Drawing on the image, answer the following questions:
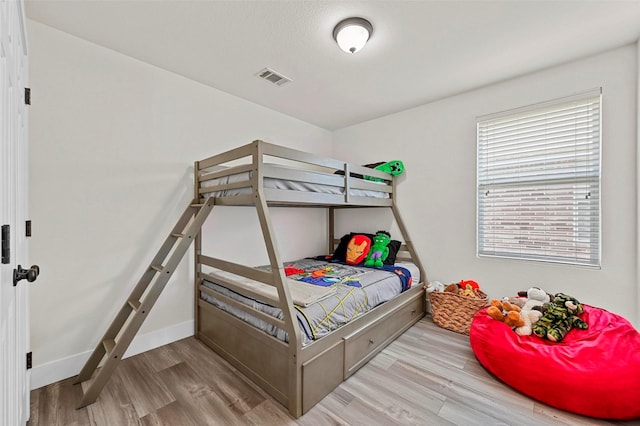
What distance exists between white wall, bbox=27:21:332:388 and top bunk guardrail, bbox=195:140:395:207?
1.27 feet

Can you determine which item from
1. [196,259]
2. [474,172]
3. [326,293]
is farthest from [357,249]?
[196,259]

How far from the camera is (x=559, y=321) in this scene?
6.40 feet

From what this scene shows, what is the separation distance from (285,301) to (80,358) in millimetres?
1664

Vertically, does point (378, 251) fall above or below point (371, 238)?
below

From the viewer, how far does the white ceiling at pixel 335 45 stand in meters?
1.69

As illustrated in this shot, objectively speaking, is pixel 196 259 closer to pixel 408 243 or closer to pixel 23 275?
pixel 23 275

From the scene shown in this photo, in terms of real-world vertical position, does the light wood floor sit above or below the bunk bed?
below

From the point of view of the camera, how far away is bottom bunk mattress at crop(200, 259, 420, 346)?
177 centimetres

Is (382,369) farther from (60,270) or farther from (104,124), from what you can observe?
(104,124)

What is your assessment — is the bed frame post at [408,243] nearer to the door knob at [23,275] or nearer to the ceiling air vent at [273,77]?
the ceiling air vent at [273,77]

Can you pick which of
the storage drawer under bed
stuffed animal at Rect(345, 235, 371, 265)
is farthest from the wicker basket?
stuffed animal at Rect(345, 235, 371, 265)

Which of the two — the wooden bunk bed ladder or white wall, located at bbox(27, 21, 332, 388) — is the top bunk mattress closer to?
the wooden bunk bed ladder

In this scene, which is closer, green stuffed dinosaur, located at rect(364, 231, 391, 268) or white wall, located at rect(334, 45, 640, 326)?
white wall, located at rect(334, 45, 640, 326)

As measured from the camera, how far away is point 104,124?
2.10 metres
